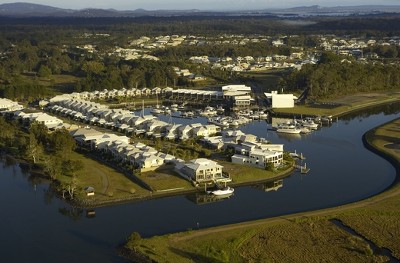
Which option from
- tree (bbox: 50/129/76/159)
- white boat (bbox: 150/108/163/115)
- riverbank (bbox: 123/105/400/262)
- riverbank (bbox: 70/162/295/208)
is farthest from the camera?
white boat (bbox: 150/108/163/115)

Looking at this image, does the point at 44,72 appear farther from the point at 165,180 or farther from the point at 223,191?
the point at 223,191

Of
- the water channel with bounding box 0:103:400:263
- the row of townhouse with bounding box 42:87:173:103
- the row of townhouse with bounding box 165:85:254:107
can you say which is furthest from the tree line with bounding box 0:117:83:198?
the row of townhouse with bounding box 165:85:254:107

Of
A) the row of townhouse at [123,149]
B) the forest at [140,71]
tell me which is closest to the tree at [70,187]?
the row of townhouse at [123,149]

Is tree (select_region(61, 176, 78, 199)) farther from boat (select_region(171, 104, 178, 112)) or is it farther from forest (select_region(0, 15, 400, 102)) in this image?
forest (select_region(0, 15, 400, 102))

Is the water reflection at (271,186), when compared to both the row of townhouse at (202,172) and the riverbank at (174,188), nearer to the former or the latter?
the riverbank at (174,188)

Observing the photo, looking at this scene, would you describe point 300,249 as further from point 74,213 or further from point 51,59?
point 51,59

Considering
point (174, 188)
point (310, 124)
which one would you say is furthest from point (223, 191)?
point (310, 124)
